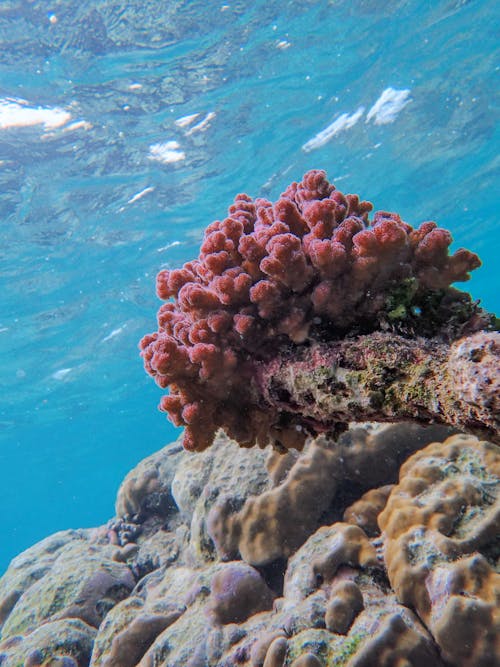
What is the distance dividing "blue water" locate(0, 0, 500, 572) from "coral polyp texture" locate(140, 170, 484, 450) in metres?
10.6

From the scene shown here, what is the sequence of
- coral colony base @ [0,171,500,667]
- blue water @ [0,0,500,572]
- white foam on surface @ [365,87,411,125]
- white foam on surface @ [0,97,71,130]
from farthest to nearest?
white foam on surface @ [365,87,411,125]
white foam on surface @ [0,97,71,130]
blue water @ [0,0,500,572]
coral colony base @ [0,171,500,667]

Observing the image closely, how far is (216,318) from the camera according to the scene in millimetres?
2609

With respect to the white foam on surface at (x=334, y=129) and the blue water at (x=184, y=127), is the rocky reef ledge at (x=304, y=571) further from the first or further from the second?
the white foam on surface at (x=334, y=129)

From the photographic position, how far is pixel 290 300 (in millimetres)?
2594

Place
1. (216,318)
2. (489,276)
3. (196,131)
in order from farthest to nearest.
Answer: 1. (489,276)
2. (196,131)
3. (216,318)

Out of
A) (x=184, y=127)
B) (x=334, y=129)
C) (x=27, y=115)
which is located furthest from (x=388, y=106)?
(x=27, y=115)

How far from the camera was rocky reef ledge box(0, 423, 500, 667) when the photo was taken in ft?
9.90

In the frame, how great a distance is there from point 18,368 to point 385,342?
2665 cm

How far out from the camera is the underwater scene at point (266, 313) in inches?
97.9

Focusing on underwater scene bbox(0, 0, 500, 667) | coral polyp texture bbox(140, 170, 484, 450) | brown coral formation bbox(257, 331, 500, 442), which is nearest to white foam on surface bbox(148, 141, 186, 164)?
underwater scene bbox(0, 0, 500, 667)

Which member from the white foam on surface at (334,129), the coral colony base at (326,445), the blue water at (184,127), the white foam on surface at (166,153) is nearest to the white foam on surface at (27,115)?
the blue water at (184,127)

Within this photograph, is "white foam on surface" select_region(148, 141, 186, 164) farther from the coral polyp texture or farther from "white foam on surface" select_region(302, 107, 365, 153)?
the coral polyp texture

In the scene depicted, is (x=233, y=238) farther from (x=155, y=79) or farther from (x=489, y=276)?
(x=489, y=276)

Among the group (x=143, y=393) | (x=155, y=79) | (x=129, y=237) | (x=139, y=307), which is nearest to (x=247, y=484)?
(x=155, y=79)
